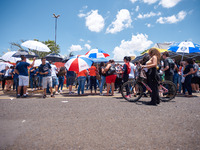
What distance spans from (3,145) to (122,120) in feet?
7.69

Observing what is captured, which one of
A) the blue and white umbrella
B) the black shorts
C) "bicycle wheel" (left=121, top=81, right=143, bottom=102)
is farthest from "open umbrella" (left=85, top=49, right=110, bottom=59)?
the black shorts

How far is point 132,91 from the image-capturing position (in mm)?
5605

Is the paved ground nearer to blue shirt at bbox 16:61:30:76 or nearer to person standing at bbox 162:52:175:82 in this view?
person standing at bbox 162:52:175:82

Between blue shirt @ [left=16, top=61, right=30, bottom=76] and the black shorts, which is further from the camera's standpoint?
the black shorts

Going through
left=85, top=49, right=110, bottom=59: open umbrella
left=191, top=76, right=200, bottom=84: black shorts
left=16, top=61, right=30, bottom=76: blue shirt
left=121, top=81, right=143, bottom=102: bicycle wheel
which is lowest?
left=121, top=81, right=143, bottom=102: bicycle wheel

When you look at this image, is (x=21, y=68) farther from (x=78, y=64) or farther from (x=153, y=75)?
(x=153, y=75)

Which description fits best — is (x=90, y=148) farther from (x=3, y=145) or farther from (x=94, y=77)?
(x=94, y=77)

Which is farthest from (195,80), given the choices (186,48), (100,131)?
(100,131)

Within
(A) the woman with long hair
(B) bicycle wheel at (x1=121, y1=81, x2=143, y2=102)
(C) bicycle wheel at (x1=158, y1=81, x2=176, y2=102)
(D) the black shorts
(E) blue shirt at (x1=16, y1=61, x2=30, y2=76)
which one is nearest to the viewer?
(A) the woman with long hair

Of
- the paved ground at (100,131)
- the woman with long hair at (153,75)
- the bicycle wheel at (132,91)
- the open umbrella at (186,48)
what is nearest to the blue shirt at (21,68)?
the paved ground at (100,131)

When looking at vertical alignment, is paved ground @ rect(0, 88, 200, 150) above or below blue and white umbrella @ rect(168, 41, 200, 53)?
below

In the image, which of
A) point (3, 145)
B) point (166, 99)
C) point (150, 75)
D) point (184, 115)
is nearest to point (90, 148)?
point (3, 145)

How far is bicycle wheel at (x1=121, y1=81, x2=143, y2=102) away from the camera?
5.29m

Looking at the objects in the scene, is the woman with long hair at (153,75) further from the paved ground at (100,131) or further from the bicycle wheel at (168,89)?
the paved ground at (100,131)
